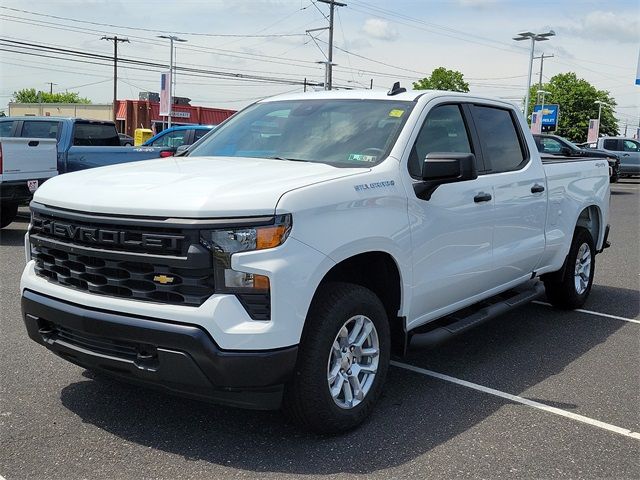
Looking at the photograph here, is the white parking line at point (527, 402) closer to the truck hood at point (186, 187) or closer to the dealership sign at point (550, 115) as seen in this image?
the truck hood at point (186, 187)

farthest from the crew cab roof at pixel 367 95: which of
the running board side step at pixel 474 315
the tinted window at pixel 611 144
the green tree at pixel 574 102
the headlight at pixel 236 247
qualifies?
the green tree at pixel 574 102

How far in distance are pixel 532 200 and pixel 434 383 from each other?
5.90 feet

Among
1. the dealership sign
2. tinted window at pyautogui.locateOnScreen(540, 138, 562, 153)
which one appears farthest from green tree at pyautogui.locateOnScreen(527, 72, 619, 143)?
tinted window at pyautogui.locateOnScreen(540, 138, 562, 153)

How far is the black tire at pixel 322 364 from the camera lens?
3408mm

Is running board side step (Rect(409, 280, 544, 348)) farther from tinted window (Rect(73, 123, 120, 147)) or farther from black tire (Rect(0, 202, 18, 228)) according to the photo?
tinted window (Rect(73, 123, 120, 147))

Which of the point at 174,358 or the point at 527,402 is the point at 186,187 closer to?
the point at 174,358

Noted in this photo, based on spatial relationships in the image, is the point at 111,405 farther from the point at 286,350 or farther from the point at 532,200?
the point at 532,200

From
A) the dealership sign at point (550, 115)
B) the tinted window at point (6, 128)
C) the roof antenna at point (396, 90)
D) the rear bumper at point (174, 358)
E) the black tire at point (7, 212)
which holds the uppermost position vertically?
the dealership sign at point (550, 115)

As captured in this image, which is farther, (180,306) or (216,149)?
(216,149)

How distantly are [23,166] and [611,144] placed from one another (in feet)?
83.6

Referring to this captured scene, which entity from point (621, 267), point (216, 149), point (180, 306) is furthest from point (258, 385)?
point (621, 267)

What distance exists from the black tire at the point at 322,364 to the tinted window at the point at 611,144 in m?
28.2

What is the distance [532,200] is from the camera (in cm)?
544

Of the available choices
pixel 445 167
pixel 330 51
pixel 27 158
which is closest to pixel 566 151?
pixel 27 158
